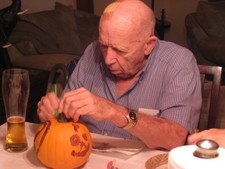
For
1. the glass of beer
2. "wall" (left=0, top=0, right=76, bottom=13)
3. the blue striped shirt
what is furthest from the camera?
"wall" (left=0, top=0, right=76, bottom=13)

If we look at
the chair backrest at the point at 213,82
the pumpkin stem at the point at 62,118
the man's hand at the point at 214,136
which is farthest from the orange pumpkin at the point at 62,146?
the chair backrest at the point at 213,82

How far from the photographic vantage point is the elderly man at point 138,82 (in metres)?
1.27

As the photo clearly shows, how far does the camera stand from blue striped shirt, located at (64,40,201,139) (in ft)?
4.75

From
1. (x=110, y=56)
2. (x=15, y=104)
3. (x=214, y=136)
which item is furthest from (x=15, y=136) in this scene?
(x=214, y=136)

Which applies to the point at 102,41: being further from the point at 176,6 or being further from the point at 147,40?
the point at 176,6

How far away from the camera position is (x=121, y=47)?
4.87 feet

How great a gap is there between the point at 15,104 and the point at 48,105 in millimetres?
140

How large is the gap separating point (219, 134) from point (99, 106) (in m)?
0.39

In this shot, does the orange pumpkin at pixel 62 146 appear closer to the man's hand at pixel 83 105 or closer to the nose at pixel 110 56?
the man's hand at pixel 83 105

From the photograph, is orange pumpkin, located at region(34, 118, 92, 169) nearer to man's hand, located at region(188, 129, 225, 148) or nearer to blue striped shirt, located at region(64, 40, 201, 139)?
man's hand, located at region(188, 129, 225, 148)

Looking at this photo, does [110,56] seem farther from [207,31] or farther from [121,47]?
[207,31]

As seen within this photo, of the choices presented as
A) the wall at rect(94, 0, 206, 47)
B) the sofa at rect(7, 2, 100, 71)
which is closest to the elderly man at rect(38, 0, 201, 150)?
the sofa at rect(7, 2, 100, 71)

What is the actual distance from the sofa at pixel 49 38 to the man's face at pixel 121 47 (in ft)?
6.79

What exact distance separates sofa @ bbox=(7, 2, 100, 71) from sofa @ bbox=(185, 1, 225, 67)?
1.20m
